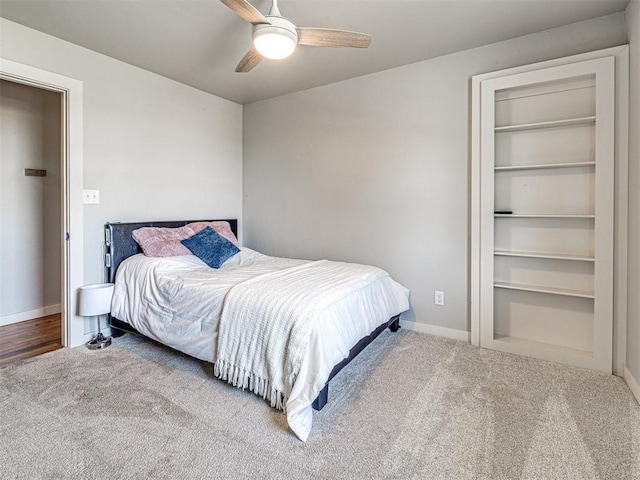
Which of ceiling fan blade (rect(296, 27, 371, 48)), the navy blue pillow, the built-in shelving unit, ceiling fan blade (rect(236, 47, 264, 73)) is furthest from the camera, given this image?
the navy blue pillow

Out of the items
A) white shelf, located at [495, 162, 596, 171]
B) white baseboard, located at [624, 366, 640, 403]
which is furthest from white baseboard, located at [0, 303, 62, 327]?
white baseboard, located at [624, 366, 640, 403]

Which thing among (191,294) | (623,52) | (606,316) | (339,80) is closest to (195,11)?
(339,80)

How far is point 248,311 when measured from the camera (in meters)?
2.00

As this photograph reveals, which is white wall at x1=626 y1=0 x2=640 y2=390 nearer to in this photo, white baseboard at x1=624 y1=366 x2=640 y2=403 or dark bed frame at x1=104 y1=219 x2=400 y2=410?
white baseboard at x1=624 y1=366 x2=640 y2=403

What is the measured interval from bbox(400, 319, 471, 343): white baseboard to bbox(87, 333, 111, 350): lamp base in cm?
261

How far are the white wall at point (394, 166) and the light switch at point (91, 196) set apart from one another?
1733 millimetres

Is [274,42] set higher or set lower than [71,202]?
higher

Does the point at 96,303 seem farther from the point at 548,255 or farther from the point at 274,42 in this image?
the point at 548,255

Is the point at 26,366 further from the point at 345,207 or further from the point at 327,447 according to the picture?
the point at 345,207

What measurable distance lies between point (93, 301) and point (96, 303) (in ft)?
0.09

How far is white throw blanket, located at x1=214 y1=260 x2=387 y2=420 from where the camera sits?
182 centimetres

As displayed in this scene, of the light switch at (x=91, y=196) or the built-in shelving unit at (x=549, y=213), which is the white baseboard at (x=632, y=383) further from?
the light switch at (x=91, y=196)

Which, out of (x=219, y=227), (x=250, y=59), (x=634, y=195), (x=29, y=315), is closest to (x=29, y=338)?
(x=29, y=315)

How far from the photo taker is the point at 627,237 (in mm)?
2215
